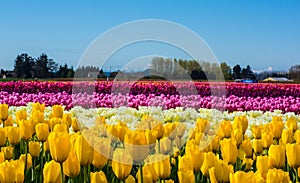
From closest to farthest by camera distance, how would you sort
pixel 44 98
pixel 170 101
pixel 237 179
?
1. pixel 237 179
2. pixel 170 101
3. pixel 44 98

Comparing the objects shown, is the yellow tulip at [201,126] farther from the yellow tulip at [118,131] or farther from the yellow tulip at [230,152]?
the yellow tulip at [230,152]

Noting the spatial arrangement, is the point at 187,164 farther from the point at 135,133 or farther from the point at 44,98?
the point at 44,98

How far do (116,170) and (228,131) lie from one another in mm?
1316

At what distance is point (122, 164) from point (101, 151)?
0.75ft

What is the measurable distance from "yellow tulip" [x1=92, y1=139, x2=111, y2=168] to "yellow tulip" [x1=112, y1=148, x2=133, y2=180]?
0.57ft

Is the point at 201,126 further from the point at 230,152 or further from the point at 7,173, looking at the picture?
the point at 7,173

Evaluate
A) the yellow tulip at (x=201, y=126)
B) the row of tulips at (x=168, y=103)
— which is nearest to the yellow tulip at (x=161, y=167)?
the yellow tulip at (x=201, y=126)

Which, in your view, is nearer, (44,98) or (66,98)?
(66,98)

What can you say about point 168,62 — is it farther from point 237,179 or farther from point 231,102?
point 237,179

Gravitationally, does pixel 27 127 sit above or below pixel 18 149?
above

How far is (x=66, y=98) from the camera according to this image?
458 inches

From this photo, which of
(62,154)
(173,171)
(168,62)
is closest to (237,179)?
(62,154)

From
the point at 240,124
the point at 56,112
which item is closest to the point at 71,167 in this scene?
the point at 240,124

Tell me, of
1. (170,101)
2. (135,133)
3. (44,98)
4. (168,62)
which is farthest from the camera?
(44,98)
